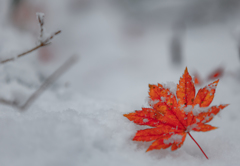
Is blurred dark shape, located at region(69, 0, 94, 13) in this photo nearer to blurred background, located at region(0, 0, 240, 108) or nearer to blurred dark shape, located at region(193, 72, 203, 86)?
blurred background, located at region(0, 0, 240, 108)

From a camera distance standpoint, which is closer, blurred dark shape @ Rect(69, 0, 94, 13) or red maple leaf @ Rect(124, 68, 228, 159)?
red maple leaf @ Rect(124, 68, 228, 159)

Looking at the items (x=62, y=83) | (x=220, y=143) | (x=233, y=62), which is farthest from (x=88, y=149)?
(x=233, y=62)

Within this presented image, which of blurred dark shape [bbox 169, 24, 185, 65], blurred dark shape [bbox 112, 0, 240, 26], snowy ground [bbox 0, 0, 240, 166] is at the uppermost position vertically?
blurred dark shape [bbox 112, 0, 240, 26]

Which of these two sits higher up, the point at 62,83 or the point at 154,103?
the point at 154,103

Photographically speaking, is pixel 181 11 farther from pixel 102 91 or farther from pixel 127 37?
pixel 102 91

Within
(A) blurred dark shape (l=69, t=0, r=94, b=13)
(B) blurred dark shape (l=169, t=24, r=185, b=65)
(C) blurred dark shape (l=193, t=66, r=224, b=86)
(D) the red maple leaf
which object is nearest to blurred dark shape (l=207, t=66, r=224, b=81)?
(C) blurred dark shape (l=193, t=66, r=224, b=86)

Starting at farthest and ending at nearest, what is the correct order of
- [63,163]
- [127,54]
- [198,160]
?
1. [127,54]
2. [198,160]
3. [63,163]

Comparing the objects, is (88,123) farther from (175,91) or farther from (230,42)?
(230,42)
